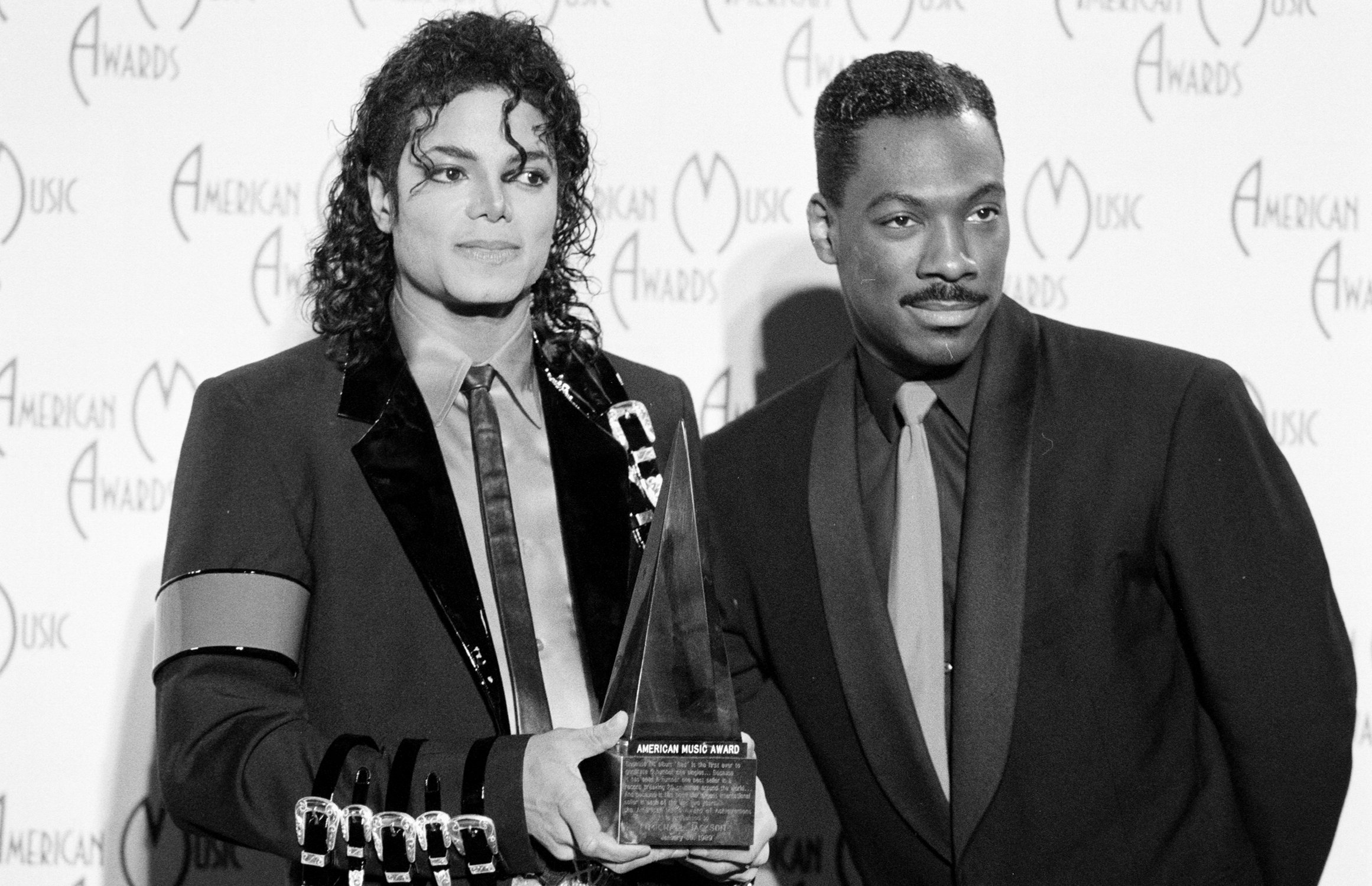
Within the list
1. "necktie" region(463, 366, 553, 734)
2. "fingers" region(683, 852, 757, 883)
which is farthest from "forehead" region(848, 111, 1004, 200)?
"fingers" region(683, 852, 757, 883)

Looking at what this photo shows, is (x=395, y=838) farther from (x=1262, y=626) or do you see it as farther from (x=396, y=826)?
(x=1262, y=626)

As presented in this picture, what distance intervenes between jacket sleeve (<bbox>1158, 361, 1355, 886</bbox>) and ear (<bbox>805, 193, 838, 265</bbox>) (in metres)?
0.50

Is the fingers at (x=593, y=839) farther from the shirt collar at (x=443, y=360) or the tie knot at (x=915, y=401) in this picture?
the tie knot at (x=915, y=401)

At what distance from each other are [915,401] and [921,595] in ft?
0.79

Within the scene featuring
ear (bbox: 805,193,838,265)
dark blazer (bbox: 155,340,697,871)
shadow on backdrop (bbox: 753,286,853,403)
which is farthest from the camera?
shadow on backdrop (bbox: 753,286,853,403)

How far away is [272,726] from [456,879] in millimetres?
252

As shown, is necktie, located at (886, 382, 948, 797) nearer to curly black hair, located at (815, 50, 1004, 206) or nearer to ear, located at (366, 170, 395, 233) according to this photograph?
curly black hair, located at (815, 50, 1004, 206)

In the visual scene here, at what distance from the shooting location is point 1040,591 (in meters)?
1.77

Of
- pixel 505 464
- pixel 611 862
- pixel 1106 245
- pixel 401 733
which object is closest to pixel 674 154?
pixel 1106 245

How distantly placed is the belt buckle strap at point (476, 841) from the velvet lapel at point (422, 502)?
0.45ft

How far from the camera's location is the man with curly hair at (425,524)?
5.19 ft

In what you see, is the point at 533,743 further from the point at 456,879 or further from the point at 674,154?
the point at 674,154

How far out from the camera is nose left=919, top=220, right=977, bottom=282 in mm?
1795

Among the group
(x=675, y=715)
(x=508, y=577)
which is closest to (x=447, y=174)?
(x=508, y=577)
